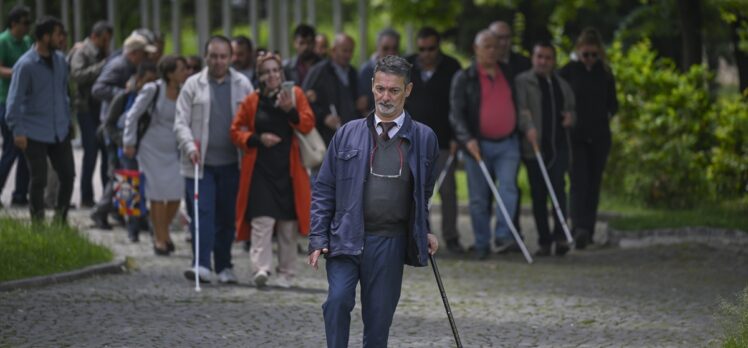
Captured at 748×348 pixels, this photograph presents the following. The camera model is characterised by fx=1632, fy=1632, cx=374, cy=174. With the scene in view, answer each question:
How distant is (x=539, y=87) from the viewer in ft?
49.0

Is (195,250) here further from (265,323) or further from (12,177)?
(12,177)

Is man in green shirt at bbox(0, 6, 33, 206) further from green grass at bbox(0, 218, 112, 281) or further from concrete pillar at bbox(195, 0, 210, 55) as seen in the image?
concrete pillar at bbox(195, 0, 210, 55)

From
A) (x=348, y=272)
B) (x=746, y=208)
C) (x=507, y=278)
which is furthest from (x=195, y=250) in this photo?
(x=746, y=208)

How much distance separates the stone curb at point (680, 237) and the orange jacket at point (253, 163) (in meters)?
4.61

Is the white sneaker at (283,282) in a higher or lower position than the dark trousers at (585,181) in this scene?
lower

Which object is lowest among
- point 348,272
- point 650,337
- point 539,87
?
point 650,337

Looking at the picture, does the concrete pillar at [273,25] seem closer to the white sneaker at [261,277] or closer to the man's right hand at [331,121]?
the man's right hand at [331,121]

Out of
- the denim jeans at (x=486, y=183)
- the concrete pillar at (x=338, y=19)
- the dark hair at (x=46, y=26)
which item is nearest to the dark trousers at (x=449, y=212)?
the denim jeans at (x=486, y=183)

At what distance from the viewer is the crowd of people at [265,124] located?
12.0 m

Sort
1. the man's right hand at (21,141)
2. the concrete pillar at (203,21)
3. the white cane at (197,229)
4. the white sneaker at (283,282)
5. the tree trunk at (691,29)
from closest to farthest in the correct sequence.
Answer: the white cane at (197,229), the white sneaker at (283,282), the man's right hand at (21,141), the tree trunk at (691,29), the concrete pillar at (203,21)

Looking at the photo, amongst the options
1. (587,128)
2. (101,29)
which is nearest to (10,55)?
(101,29)

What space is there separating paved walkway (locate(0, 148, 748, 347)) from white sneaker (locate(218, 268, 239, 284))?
0.63ft

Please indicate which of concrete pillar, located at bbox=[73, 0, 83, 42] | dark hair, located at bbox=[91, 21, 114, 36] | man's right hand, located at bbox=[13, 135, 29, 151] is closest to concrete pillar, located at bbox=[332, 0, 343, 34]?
concrete pillar, located at bbox=[73, 0, 83, 42]

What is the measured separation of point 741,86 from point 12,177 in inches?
389
